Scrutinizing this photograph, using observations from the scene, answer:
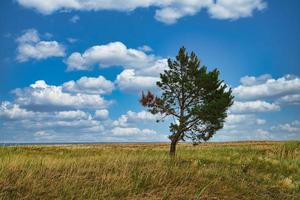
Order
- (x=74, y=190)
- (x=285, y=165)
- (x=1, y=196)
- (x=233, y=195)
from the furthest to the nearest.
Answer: (x=285, y=165)
(x=233, y=195)
(x=74, y=190)
(x=1, y=196)

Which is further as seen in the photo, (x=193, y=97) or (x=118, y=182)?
(x=193, y=97)

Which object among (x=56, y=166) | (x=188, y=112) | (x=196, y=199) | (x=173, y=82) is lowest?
(x=196, y=199)

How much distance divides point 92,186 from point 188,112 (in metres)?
28.2

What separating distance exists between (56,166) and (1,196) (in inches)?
115

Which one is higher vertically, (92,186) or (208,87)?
(208,87)

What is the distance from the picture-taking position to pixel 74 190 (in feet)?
31.9

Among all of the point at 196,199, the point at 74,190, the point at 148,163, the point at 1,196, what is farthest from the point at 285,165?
the point at 1,196

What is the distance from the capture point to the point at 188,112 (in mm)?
38000

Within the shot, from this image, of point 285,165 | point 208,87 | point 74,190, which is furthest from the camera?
point 208,87

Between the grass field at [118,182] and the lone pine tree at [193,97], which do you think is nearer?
the grass field at [118,182]

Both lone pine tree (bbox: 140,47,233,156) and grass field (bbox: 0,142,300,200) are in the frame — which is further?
lone pine tree (bbox: 140,47,233,156)

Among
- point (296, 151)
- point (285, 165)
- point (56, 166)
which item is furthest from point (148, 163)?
point (296, 151)

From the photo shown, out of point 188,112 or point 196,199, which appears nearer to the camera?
point 196,199

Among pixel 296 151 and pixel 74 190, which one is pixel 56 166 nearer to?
pixel 74 190
